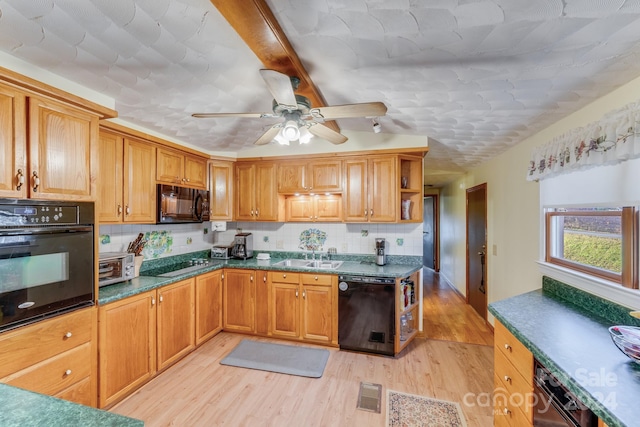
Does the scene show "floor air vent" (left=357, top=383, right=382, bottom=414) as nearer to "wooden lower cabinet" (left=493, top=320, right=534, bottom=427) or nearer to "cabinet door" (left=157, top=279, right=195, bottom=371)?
"wooden lower cabinet" (left=493, top=320, right=534, bottom=427)

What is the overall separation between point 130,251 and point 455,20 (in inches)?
124

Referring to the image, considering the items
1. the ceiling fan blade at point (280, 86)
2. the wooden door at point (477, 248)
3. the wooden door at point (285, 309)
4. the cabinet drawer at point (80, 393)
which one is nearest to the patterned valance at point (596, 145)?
the ceiling fan blade at point (280, 86)

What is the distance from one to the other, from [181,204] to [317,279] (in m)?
1.69

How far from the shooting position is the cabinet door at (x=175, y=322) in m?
2.54

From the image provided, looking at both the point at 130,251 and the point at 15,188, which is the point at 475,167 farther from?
the point at 15,188

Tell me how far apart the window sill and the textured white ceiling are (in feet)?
3.75

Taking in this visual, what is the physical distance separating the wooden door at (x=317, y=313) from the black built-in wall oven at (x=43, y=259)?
6.28 ft

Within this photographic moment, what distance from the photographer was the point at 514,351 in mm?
1584

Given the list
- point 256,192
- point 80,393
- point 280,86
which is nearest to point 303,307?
point 256,192

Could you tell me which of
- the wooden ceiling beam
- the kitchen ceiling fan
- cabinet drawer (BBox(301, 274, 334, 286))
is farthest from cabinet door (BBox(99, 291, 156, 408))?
the wooden ceiling beam

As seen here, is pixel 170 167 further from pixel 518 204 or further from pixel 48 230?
pixel 518 204

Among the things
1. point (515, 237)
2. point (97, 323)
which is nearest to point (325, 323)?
point (97, 323)

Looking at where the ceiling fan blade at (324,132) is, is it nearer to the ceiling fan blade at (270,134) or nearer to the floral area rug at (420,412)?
the ceiling fan blade at (270,134)

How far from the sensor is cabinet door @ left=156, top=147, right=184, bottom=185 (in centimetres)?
283
